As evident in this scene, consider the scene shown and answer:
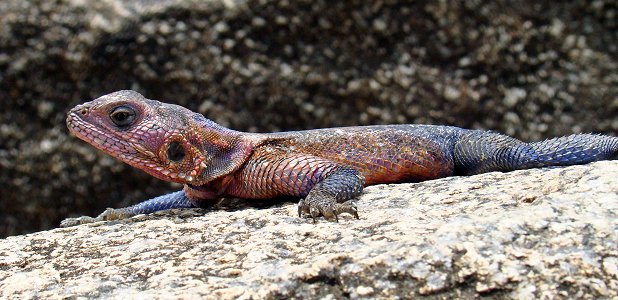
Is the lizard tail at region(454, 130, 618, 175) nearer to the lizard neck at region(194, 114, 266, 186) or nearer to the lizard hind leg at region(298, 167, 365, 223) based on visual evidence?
the lizard hind leg at region(298, 167, 365, 223)

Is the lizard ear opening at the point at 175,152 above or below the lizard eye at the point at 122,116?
below

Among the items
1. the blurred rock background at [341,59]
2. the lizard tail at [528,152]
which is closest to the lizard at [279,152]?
the lizard tail at [528,152]

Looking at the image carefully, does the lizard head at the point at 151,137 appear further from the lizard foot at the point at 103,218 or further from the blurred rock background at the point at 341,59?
the blurred rock background at the point at 341,59

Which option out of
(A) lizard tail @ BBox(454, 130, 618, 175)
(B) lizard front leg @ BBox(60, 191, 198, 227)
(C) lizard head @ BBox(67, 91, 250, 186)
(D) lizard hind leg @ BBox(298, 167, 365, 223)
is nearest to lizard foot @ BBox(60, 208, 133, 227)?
(B) lizard front leg @ BBox(60, 191, 198, 227)

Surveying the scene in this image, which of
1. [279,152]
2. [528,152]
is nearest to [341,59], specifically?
[279,152]

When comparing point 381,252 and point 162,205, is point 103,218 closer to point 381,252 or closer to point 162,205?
point 162,205

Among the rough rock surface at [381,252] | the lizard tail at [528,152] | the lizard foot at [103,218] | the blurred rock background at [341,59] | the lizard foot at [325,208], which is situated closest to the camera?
the rough rock surface at [381,252]

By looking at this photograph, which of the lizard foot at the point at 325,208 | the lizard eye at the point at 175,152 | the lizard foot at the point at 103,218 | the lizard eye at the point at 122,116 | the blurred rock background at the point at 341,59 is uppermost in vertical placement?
the blurred rock background at the point at 341,59
